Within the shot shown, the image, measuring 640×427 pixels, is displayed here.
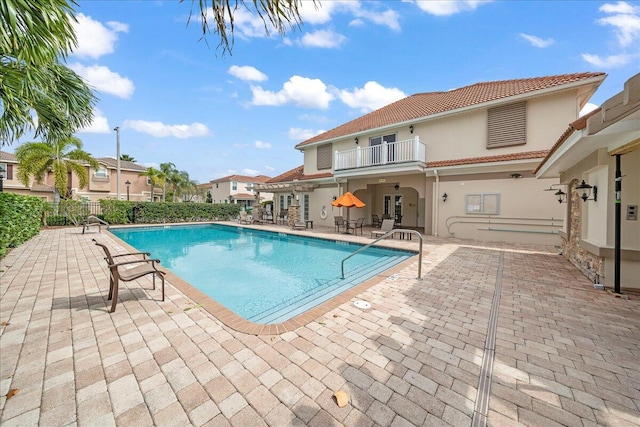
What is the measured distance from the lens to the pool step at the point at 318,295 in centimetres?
480

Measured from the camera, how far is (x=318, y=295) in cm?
593

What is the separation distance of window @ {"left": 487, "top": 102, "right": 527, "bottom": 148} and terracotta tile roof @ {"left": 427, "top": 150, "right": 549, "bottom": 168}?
0.71m

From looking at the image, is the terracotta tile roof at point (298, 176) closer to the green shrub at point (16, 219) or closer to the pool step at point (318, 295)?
the pool step at point (318, 295)

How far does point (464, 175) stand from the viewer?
41.9 feet

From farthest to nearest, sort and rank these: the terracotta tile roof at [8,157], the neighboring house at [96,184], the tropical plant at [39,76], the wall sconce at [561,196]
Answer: the terracotta tile roof at [8,157]
the neighboring house at [96,184]
the wall sconce at [561,196]
the tropical plant at [39,76]

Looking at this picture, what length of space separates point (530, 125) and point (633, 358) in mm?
11702

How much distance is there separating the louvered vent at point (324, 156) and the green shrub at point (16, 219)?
51.7ft

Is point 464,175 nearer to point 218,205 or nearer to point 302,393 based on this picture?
point 302,393

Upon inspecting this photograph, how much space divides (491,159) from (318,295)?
10862 mm

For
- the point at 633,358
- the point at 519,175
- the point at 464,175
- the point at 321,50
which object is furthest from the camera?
the point at 321,50

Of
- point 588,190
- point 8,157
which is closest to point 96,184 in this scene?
point 8,157

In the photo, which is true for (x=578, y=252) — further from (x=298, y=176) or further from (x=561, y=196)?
(x=298, y=176)

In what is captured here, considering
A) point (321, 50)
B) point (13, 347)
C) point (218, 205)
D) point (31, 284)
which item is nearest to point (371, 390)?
point (13, 347)

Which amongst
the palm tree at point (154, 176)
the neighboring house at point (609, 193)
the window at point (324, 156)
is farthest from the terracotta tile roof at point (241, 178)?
the neighboring house at point (609, 193)
